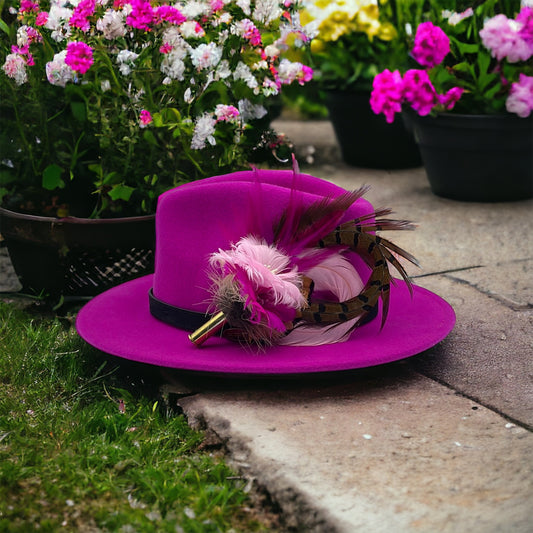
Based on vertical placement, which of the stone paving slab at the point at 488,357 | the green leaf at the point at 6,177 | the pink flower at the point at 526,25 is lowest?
the stone paving slab at the point at 488,357

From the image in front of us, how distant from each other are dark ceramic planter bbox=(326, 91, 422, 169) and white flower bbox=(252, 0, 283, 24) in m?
1.62

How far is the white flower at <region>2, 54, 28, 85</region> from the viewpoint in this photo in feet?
8.02

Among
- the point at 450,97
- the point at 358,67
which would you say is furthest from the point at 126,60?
the point at 358,67

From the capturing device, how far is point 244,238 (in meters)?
1.96

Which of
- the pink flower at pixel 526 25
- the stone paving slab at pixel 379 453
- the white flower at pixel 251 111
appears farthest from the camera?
the pink flower at pixel 526 25

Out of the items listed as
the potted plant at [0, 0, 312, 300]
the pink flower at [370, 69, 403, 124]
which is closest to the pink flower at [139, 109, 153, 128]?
the potted plant at [0, 0, 312, 300]

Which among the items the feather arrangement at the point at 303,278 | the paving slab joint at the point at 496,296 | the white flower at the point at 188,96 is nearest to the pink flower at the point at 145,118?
the white flower at the point at 188,96

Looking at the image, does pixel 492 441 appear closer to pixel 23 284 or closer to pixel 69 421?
pixel 69 421

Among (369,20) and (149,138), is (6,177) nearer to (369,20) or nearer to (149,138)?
(149,138)

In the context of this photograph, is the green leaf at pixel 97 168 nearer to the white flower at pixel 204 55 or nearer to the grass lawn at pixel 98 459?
the white flower at pixel 204 55

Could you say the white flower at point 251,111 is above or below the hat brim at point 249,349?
above

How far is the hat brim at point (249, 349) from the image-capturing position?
1.87 meters

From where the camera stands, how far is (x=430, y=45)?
338 centimetres

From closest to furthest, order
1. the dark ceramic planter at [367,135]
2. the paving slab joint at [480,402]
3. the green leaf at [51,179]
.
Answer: the paving slab joint at [480,402] → the green leaf at [51,179] → the dark ceramic planter at [367,135]
